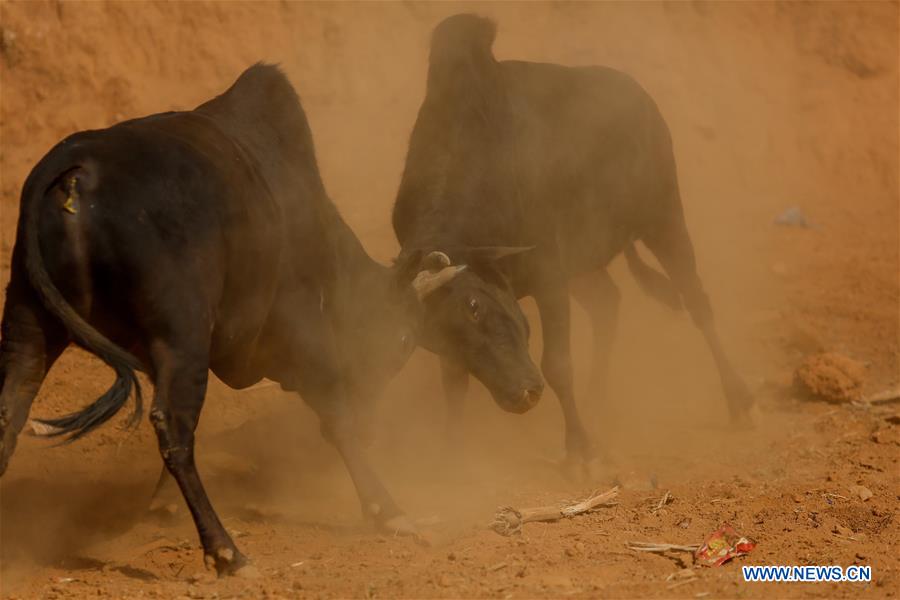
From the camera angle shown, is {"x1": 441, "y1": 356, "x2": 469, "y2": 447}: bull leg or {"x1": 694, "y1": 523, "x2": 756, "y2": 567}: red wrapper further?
{"x1": 441, "y1": 356, "x2": 469, "y2": 447}: bull leg

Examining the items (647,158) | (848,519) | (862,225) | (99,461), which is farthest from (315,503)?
(862,225)

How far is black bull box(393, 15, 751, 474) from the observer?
23.6 ft

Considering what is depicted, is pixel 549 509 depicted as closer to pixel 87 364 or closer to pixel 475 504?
pixel 475 504

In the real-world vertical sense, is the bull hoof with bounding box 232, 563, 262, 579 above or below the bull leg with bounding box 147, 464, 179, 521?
above

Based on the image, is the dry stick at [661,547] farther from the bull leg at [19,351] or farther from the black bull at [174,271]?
the bull leg at [19,351]

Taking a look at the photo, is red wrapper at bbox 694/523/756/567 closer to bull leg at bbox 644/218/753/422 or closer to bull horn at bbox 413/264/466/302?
bull horn at bbox 413/264/466/302

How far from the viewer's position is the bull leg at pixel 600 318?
30.5ft

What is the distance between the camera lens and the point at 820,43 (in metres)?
14.8

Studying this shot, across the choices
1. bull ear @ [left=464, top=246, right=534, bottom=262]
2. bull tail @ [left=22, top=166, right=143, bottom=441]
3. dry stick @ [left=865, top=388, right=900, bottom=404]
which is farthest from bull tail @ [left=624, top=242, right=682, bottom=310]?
bull tail @ [left=22, top=166, right=143, bottom=441]

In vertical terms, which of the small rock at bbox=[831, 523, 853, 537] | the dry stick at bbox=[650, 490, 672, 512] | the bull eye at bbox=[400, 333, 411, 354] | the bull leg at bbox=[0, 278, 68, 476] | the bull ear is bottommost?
the dry stick at bbox=[650, 490, 672, 512]

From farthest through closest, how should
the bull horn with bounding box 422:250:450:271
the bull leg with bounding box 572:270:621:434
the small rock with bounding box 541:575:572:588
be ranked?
the bull leg with bounding box 572:270:621:434 → the bull horn with bounding box 422:250:450:271 → the small rock with bounding box 541:575:572:588

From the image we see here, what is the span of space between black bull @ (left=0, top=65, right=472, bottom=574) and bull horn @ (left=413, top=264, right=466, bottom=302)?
0.73 m

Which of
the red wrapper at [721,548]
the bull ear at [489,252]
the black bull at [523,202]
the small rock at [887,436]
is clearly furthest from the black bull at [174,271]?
the small rock at [887,436]

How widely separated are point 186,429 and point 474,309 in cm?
243
